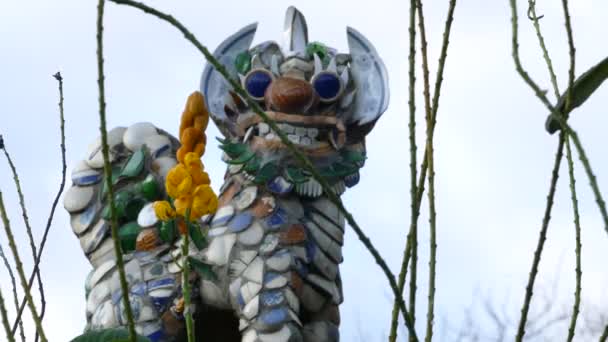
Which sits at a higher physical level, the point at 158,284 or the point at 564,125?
the point at 158,284

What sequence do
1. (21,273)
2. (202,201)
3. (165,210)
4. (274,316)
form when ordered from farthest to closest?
(274,316)
(165,210)
(202,201)
(21,273)

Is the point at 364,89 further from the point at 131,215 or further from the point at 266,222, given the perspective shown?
the point at 131,215

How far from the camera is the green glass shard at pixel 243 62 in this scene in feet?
13.6

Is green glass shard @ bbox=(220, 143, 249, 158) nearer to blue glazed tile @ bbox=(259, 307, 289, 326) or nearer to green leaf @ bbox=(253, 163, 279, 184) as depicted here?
green leaf @ bbox=(253, 163, 279, 184)

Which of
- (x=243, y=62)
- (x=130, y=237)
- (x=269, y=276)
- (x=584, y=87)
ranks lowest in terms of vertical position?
(x=584, y=87)

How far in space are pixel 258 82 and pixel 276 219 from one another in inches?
17.3

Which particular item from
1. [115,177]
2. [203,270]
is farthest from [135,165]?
[203,270]

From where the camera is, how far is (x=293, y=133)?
3973 millimetres

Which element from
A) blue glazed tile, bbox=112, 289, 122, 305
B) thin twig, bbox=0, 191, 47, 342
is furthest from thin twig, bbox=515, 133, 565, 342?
blue glazed tile, bbox=112, 289, 122, 305

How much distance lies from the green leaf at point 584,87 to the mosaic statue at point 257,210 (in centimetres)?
278

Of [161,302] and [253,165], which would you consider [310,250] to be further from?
[161,302]

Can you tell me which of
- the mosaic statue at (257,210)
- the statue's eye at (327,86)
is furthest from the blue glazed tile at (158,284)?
the statue's eye at (327,86)

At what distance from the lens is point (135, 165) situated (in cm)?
422

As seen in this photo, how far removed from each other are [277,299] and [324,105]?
2.06 feet
